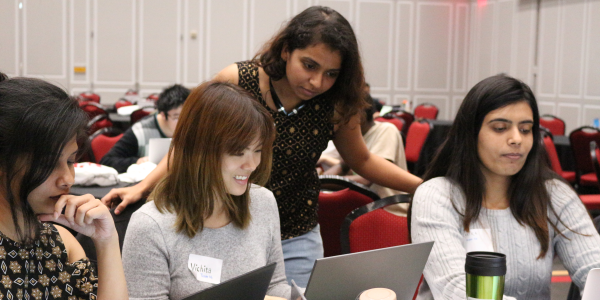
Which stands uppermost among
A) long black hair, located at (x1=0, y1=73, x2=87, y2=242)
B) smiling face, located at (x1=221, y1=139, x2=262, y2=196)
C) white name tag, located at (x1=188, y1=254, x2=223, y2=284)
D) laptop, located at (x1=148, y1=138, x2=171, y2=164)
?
long black hair, located at (x1=0, y1=73, x2=87, y2=242)

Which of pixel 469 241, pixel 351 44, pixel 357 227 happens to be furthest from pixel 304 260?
pixel 351 44

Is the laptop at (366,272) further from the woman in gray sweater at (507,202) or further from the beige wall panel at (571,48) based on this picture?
the beige wall panel at (571,48)

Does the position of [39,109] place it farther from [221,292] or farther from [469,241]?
[469,241]

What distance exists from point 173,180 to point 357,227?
74 cm

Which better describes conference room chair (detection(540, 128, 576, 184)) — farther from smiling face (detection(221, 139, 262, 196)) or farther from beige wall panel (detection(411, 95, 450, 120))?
beige wall panel (detection(411, 95, 450, 120))

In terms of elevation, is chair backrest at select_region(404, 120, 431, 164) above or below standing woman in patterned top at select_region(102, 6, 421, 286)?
below

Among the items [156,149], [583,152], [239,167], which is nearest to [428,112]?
[583,152]

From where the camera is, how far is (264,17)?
12367mm

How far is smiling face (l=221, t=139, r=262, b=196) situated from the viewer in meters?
1.48

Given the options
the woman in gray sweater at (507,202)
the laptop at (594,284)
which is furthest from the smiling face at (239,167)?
the laptop at (594,284)

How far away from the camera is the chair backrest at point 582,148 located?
223 inches

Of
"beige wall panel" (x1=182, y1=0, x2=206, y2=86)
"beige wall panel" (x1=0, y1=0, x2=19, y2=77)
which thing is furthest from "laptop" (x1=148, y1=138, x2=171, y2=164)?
"beige wall panel" (x1=0, y1=0, x2=19, y2=77)

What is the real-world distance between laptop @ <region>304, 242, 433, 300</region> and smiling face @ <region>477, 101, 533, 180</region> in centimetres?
68

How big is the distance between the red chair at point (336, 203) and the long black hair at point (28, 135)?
148 cm
